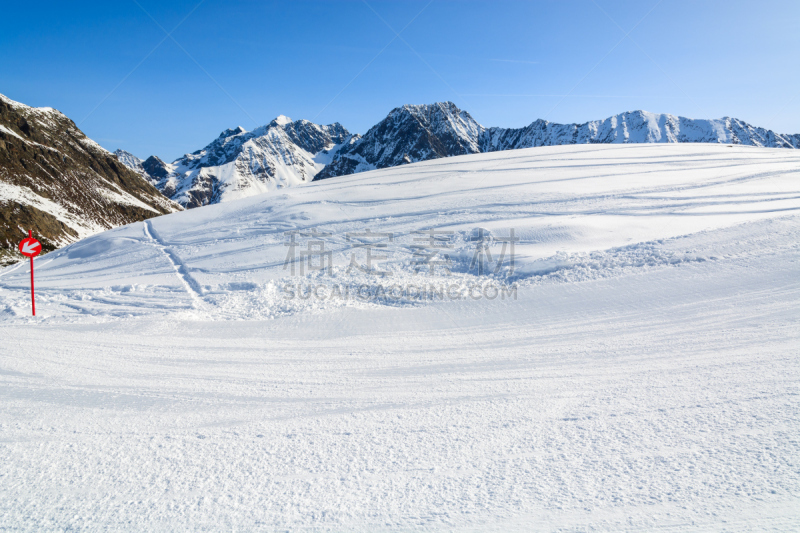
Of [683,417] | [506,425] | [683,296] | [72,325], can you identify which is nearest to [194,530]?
[506,425]

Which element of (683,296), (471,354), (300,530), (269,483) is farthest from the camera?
(683,296)

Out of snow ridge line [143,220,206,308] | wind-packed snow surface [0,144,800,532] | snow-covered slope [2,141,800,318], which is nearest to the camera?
wind-packed snow surface [0,144,800,532]

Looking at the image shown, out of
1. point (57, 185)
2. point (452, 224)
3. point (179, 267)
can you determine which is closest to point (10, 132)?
point (57, 185)

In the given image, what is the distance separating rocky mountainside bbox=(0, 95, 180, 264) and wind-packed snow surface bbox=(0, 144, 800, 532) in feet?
265

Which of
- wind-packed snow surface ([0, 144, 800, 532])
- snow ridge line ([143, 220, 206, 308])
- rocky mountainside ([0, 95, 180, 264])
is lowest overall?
wind-packed snow surface ([0, 144, 800, 532])

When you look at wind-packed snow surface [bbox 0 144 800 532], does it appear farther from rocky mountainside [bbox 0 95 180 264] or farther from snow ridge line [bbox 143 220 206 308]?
rocky mountainside [bbox 0 95 180 264]

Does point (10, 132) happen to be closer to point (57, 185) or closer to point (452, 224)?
point (57, 185)

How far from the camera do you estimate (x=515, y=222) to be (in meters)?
11.3

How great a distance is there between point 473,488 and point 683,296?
5.40m

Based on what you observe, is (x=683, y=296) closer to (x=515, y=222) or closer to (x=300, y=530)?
(x=515, y=222)

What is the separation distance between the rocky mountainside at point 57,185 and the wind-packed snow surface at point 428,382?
80.8 m

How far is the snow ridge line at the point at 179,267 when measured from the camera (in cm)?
861

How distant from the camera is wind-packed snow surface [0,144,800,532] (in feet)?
9.06

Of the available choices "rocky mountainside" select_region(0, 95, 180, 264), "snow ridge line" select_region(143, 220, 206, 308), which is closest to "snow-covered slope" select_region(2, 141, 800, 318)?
"snow ridge line" select_region(143, 220, 206, 308)
